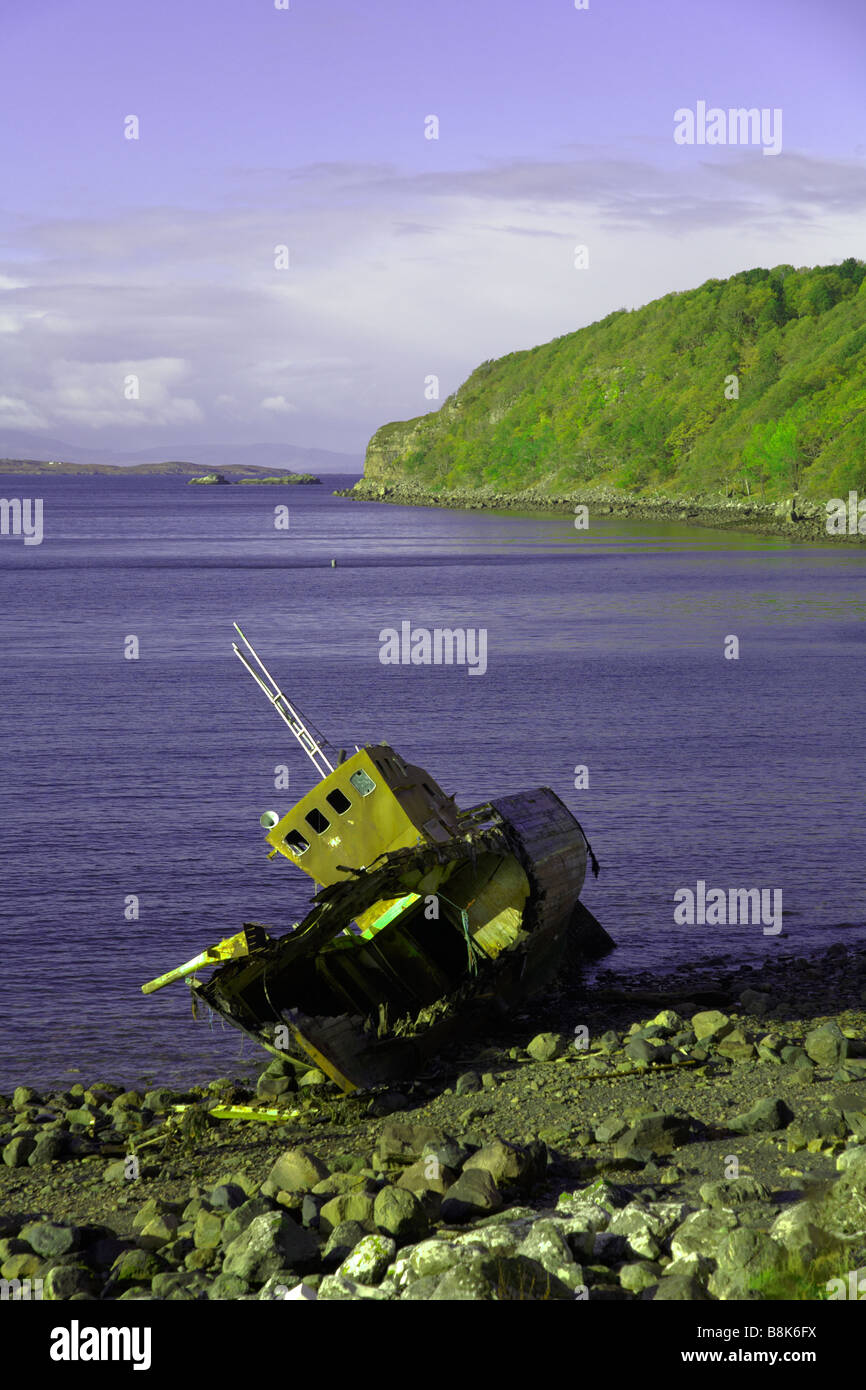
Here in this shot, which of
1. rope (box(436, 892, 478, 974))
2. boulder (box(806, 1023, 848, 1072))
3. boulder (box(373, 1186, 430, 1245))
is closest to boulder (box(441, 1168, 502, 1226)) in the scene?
boulder (box(373, 1186, 430, 1245))

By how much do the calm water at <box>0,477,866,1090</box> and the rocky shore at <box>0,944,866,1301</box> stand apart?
3700 mm

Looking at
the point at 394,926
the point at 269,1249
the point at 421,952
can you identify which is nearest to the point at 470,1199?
the point at 269,1249

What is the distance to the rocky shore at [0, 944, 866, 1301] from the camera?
12.8 m

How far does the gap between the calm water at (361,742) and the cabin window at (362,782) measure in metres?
5.52

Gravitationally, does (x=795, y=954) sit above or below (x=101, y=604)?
below

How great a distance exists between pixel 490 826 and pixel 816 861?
1374 cm

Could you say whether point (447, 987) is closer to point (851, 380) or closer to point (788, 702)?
point (788, 702)

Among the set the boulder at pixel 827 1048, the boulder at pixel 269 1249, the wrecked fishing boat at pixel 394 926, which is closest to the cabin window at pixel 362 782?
the wrecked fishing boat at pixel 394 926

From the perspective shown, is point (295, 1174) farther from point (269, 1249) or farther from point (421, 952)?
point (421, 952)

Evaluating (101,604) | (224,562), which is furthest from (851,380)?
(101,604)

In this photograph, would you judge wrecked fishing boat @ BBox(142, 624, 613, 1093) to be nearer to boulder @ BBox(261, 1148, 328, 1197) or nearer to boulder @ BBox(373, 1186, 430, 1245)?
boulder @ BBox(261, 1148, 328, 1197)

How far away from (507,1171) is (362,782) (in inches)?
424

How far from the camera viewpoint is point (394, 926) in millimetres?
25125
